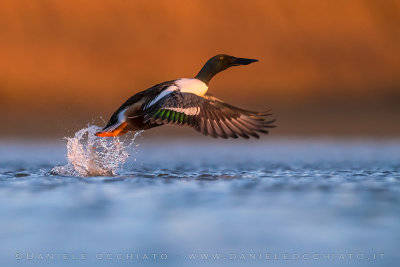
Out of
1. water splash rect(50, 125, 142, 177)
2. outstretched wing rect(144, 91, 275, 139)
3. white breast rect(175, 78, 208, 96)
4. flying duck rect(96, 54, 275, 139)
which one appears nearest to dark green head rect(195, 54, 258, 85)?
white breast rect(175, 78, 208, 96)

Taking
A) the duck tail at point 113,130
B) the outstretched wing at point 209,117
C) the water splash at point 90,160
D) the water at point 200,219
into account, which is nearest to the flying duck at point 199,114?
the outstretched wing at point 209,117

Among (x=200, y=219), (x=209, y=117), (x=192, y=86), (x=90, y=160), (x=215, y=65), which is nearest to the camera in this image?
(x=200, y=219)

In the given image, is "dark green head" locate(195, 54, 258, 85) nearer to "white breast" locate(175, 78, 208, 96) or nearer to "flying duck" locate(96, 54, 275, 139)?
"white breast" locate(175, 78, 208, 96)

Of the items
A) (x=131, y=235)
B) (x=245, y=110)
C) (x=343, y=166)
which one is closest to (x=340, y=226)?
(x=131, y=235)

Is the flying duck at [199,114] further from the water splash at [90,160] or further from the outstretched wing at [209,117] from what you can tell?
the water splash at [90,160]

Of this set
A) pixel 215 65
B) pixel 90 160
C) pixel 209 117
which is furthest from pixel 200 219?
pixel 215 65

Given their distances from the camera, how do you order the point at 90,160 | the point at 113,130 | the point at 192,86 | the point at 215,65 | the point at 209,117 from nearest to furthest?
the point at 209,117
the point at 192,86
the point at 113,130
the point at 90,160
the point at 215,65

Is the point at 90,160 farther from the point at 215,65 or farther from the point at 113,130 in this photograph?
the point at 215,65
